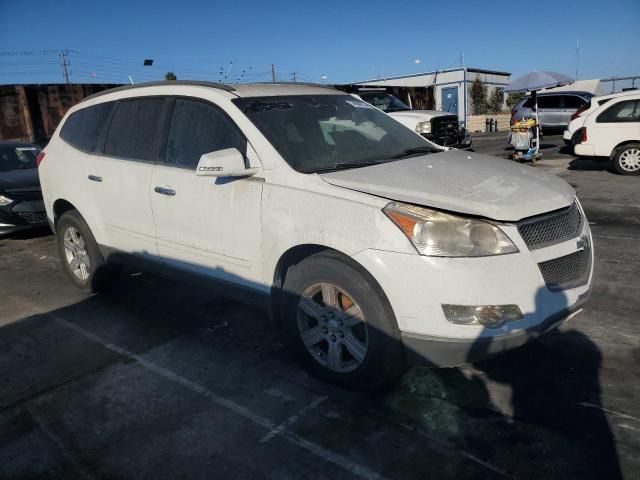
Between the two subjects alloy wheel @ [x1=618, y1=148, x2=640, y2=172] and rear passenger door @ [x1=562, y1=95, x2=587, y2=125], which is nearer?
alloy wheel @ [x1=618, y1=148, x2=640, y2=172]

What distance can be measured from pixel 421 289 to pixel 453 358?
42 centimetres

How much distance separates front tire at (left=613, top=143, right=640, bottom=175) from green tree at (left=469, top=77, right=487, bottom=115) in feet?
92.3

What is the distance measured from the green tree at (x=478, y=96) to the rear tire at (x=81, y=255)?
3598 centimetres

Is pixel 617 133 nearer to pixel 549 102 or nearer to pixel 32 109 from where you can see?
pixel 549 102

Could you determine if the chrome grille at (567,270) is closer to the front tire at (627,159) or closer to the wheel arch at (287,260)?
the wheel arch at (287,260)

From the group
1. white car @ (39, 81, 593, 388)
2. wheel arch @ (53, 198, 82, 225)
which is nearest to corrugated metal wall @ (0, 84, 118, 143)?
wheel arch @ (53, 198, 82, 225)

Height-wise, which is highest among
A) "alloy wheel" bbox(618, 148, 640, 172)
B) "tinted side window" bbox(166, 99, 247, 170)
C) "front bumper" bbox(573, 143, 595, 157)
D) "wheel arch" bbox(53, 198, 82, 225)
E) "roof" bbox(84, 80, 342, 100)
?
"roof" bbox(84, 80, 342, 100)

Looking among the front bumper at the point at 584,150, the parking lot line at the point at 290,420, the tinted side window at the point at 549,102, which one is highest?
the tinted side window at the point at 549,102

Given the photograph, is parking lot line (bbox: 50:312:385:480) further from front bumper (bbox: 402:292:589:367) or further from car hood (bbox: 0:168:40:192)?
car hood (bbox: 0:168:40:192)

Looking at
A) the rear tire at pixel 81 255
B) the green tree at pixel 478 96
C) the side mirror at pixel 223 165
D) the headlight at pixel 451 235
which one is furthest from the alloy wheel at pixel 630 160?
the green tree at pixel 478 96

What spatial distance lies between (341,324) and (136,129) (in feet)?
8.11

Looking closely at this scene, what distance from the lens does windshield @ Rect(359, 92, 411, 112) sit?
508 inches

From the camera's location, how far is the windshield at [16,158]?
802 cm

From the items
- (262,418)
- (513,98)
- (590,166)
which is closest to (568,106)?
(590,166)
